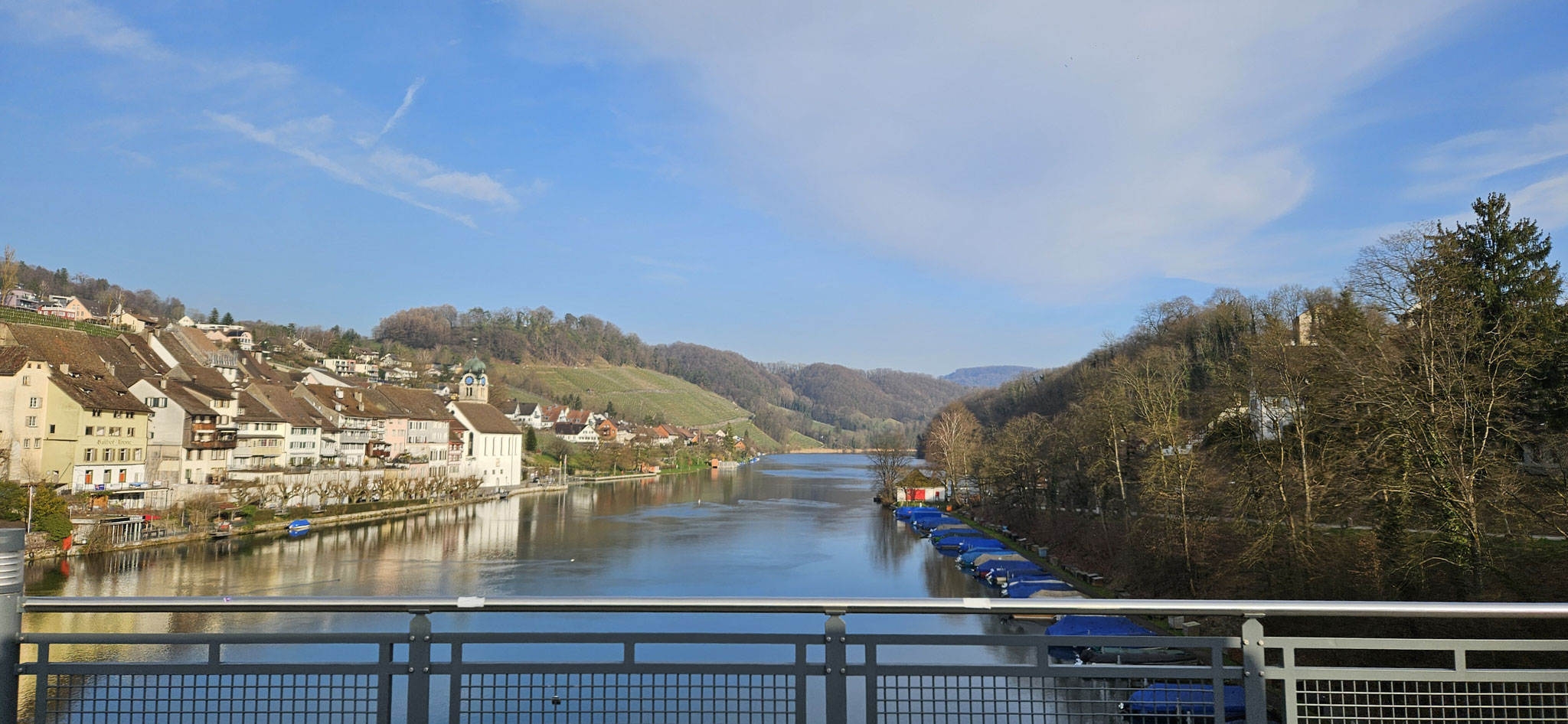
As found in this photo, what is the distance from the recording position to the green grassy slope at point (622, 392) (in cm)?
15688

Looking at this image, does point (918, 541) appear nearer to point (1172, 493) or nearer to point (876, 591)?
point (876, 591)

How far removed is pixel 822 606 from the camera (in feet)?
10.5

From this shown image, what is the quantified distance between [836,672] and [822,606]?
291 mm

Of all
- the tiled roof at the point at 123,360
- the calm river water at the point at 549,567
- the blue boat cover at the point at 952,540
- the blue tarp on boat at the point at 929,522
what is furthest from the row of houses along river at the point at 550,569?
the tiled roof at the point at 123,360

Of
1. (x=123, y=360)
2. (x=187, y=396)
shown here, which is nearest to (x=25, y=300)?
(x=123, y=360)

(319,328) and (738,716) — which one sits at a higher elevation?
(319,328)

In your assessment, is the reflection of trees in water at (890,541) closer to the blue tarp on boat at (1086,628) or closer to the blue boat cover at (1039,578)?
the blue boat cover at (1039,578)

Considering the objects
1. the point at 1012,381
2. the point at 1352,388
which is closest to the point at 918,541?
the point at 1352,388

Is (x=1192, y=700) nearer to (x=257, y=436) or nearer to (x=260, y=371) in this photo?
(x=257, y=436)

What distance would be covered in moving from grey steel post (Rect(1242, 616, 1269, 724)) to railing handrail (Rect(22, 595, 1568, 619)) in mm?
56

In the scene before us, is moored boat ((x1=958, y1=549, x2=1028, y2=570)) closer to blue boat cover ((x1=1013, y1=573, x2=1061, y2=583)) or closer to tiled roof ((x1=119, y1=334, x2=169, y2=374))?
blue boat cover ((x1=1013, y1=573, x2=1061, y2=583))

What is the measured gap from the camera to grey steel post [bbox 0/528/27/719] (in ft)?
10.8

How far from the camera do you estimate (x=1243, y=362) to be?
2461 centimetres

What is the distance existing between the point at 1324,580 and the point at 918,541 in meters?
28.4
